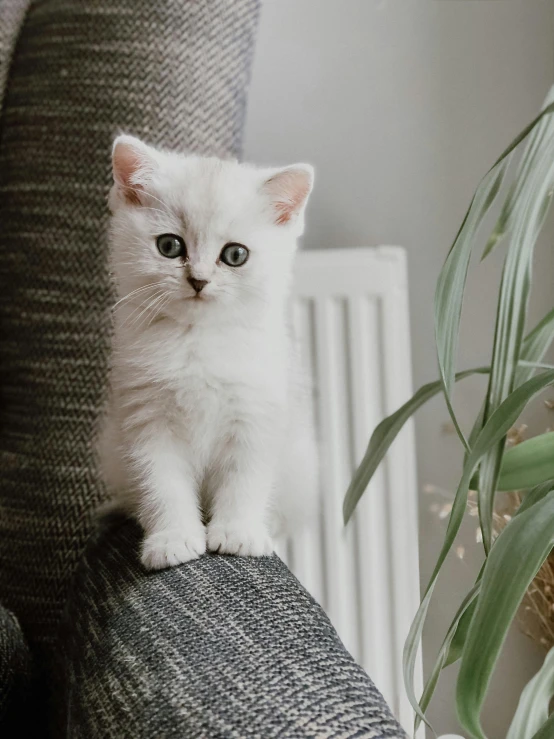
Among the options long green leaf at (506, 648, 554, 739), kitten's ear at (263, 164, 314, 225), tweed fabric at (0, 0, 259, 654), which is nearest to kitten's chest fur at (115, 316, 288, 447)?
kitten's ear at (263, 164, 314, 225)

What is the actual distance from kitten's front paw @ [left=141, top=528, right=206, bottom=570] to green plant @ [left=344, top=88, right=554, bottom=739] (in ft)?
0.68

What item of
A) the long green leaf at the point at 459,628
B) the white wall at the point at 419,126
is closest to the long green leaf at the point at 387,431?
the long green leaf at the point at 459,628

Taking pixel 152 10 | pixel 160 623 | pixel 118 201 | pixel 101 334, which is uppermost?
pixel 152 10

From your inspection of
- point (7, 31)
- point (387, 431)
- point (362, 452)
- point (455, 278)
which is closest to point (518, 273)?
point (455, 278)

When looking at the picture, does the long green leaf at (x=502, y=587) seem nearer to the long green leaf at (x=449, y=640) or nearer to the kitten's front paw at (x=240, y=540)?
the long green leaf at (x=449, y=640)

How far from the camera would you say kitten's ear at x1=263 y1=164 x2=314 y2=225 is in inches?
26.0

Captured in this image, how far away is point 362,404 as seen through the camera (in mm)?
982

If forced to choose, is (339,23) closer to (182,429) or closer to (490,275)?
(490,275)

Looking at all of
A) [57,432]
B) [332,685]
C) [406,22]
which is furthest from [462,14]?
[332,685]

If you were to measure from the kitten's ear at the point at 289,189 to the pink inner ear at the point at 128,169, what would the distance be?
12 cm

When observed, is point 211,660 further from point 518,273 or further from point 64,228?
point 64,228

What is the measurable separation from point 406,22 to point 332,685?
894 millimetres

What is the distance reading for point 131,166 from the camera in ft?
2.17

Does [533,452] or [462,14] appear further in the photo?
[462,14]
